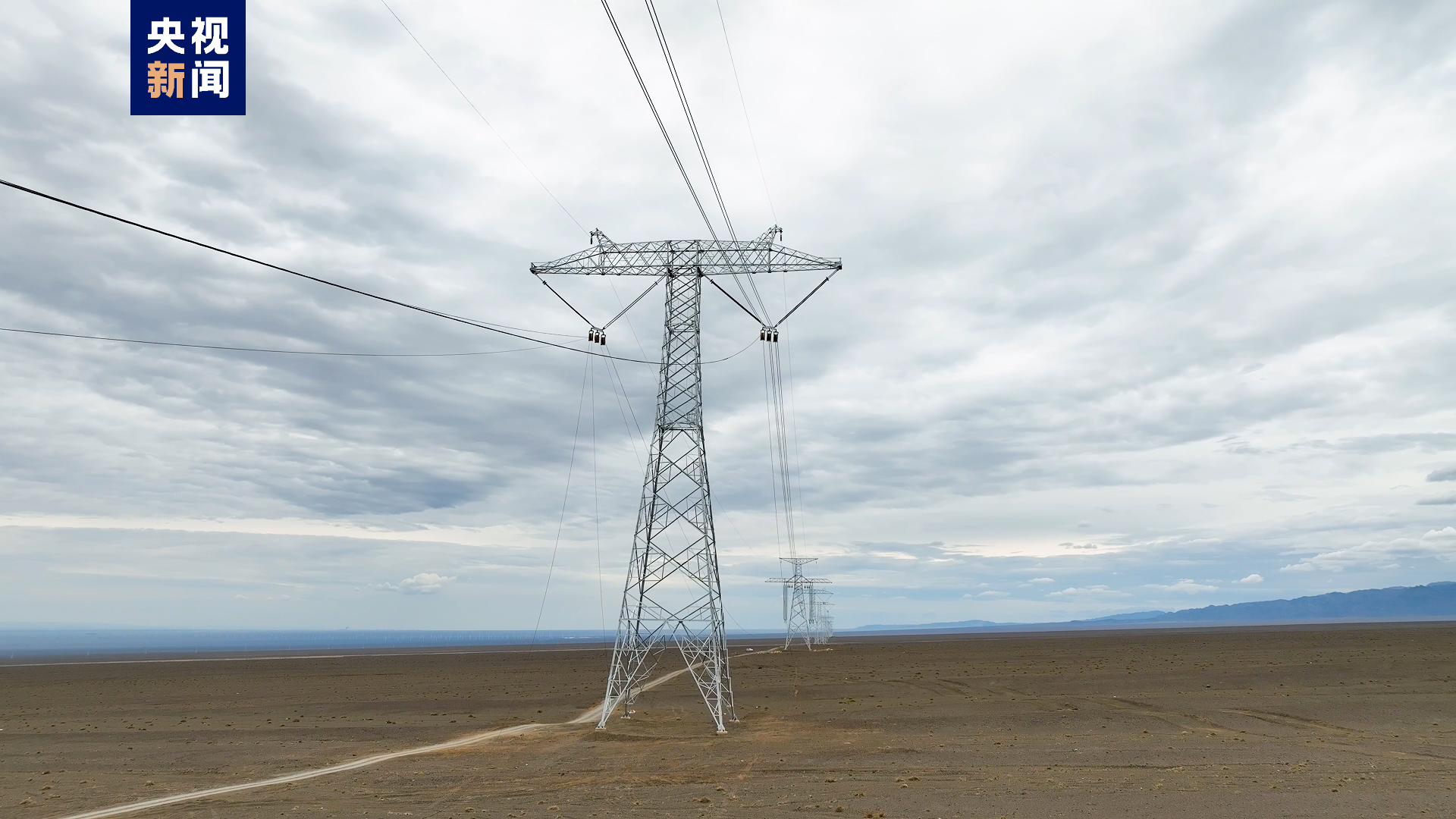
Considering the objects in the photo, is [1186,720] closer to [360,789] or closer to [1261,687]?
[1261,687]

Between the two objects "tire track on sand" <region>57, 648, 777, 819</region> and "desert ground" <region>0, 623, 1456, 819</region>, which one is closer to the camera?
"desert ground" <region>0, 623, 1456, 819</region>

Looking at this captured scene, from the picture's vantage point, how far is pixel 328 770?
3102cm

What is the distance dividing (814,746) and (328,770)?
17710 mm

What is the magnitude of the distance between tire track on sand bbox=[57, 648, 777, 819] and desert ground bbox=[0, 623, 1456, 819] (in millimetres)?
784

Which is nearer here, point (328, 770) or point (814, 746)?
point (328, 770)

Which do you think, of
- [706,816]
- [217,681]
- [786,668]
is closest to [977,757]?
[706,816]

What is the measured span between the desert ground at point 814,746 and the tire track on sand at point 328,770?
0.78 meters

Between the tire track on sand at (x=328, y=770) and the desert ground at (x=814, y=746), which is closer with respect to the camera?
the desert ground at (x=814, y=746)

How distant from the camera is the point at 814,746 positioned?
108 ft

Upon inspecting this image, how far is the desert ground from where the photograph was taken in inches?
921

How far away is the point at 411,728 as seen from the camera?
44094mm

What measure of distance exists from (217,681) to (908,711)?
69518 millimetres

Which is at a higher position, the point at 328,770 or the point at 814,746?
the point at 328,770

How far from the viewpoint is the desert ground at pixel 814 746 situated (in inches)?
921
